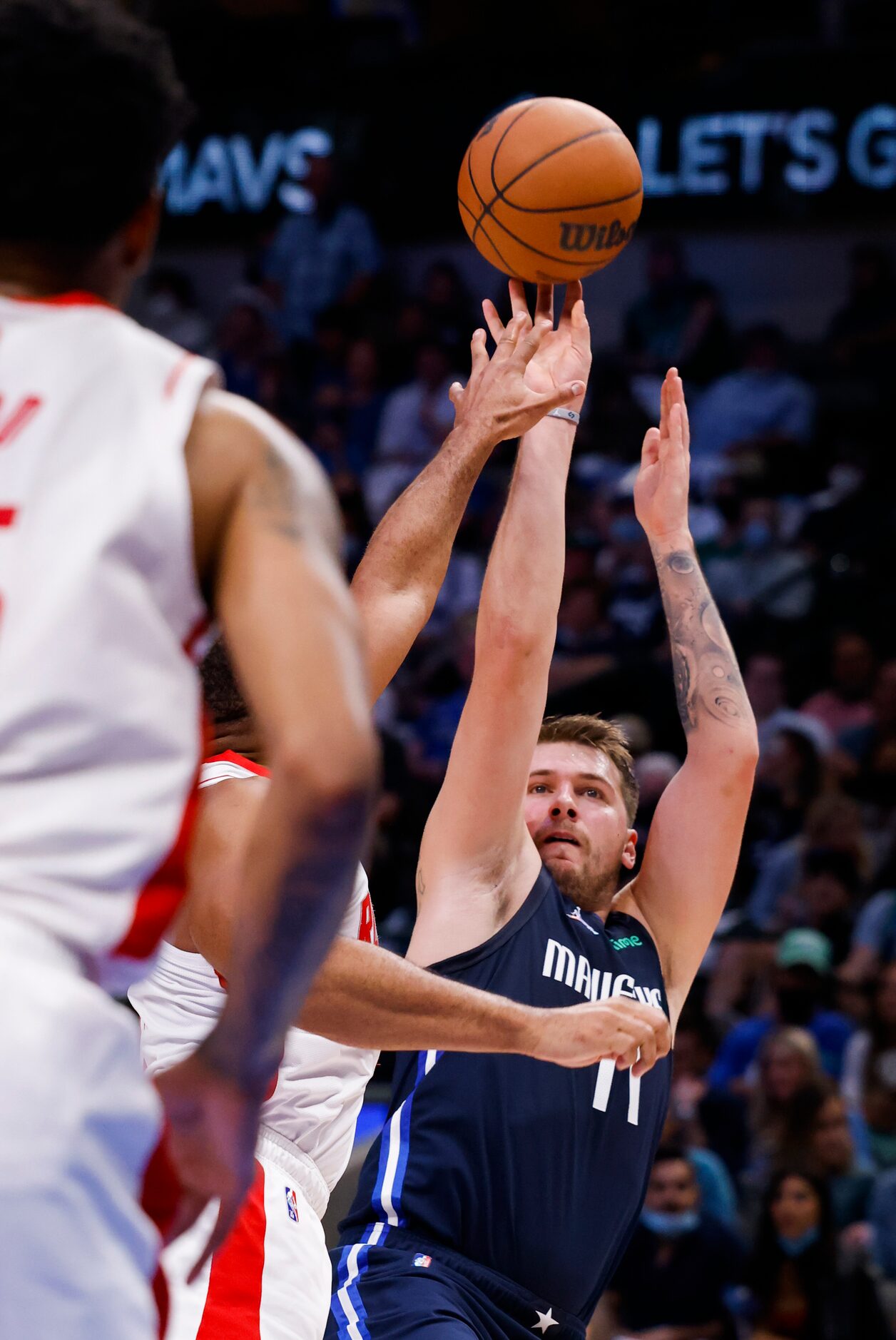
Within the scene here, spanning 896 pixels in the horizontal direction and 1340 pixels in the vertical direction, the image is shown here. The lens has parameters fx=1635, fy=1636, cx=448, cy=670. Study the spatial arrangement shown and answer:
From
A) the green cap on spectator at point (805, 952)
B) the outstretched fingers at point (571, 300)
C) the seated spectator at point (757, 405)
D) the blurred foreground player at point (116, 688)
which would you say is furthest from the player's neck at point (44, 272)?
the seated spectator at point (757, 405)

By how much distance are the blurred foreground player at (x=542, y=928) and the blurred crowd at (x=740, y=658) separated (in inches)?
106

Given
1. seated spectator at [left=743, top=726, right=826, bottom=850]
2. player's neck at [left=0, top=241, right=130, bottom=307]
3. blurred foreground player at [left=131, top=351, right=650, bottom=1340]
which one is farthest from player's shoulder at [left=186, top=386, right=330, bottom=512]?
seated spectator at [left=743, top=726, right=826, bottom=850]

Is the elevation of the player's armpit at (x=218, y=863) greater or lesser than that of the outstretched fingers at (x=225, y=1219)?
greater

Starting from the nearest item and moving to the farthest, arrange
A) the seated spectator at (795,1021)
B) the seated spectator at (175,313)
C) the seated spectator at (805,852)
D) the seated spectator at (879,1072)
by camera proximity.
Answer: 1. the seated spectator at (879,1072)
2. the seated spectator at (795,1021)
3. the seated spectator at (805,852)
4. the seated spectator at (175,313)

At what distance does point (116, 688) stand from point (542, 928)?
81.1 inches

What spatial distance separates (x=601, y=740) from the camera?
12.7 feet

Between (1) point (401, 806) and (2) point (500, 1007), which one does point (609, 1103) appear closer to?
(2) point (500, 1007)

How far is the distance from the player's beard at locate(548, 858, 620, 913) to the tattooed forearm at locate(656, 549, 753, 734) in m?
0.39

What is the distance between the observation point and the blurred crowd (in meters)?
5.90

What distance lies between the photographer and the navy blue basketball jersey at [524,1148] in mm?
3002

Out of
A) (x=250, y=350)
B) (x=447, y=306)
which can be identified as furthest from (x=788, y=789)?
(x=250, y=350)

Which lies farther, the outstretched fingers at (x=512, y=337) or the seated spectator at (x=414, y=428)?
the seated spectator at (x=414, y=428)

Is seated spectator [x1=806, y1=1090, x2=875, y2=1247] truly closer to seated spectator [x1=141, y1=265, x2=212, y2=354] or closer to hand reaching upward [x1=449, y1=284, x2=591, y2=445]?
hand reaching upward [x1=449, y1=284, x2=591, y2=445]

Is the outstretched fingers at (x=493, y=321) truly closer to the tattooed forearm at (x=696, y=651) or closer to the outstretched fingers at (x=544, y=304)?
the outstretched fingers at (x=544, y=304)
